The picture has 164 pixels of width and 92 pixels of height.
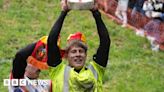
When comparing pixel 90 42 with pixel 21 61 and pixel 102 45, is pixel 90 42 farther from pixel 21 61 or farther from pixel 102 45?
pixel 102 45

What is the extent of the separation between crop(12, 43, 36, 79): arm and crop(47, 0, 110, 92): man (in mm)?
309

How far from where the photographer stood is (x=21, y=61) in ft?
15.8

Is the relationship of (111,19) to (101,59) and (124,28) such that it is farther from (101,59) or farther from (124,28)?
(101,59)

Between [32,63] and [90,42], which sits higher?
[32,63]

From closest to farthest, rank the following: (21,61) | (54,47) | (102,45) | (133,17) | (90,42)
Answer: (54,47) < (102,45) < (21,61) < (90,42) < (133,17)

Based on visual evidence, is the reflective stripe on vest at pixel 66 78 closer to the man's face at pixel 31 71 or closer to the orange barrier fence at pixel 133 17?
the man's face at pixel 31 71

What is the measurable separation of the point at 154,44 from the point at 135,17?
55.4 inches

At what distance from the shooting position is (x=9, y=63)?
10.1m

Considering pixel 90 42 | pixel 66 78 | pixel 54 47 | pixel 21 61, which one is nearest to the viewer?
pixel 66 78

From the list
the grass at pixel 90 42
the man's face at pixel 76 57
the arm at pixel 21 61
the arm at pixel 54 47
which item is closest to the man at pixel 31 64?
the arm at pixel 21 61

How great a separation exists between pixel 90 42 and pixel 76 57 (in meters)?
7.01

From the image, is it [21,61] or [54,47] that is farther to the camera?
[21,61]

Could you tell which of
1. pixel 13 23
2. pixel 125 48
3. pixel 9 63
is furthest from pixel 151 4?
pixel 9 63

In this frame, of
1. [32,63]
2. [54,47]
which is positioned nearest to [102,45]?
[54,47]
